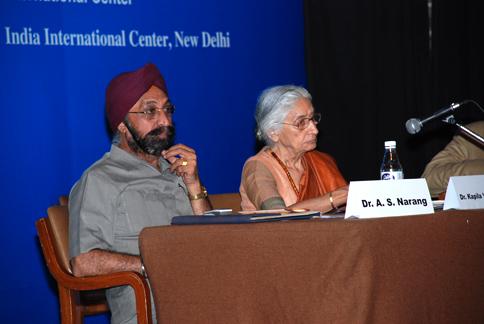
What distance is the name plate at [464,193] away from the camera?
2168mm

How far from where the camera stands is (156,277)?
2.21m

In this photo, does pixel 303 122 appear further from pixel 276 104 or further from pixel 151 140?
pixel 151 140

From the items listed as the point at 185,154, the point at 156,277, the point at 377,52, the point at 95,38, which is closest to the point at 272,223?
the point at 156,277

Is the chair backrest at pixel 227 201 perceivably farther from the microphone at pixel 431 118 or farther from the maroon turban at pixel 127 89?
the microphone at pixel 431 118

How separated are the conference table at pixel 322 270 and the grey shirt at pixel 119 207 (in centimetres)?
80

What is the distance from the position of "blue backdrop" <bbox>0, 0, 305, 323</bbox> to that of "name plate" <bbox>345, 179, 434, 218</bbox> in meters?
2.61

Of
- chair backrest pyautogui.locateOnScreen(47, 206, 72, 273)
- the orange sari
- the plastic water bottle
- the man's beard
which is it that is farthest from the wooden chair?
the plastic water bottle

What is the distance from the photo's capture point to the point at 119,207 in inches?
122

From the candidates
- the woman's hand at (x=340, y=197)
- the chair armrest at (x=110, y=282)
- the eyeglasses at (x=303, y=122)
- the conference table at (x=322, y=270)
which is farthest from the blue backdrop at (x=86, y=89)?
the conference table at (x=322, y=270)

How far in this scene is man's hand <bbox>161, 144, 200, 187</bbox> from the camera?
3246 millimetres

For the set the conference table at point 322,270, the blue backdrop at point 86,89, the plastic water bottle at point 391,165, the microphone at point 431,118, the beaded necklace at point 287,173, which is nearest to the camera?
the conference table at point 322,270

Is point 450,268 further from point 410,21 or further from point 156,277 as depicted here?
point 410,21

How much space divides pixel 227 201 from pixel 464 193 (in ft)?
5.03

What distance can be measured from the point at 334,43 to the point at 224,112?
0.99m
